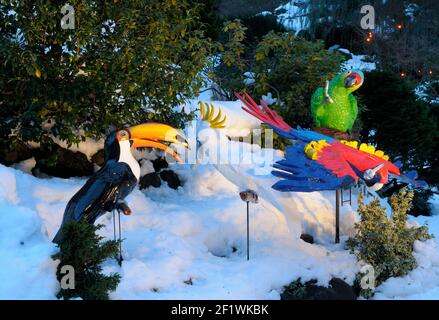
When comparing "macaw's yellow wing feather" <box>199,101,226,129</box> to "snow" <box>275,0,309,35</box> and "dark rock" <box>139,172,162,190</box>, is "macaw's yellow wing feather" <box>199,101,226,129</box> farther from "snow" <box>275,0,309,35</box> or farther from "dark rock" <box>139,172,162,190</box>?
"snow" <box>275,0,309,35</box>

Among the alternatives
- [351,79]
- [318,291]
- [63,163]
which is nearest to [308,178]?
[318,291]

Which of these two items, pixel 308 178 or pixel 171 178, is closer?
pixel 308 178

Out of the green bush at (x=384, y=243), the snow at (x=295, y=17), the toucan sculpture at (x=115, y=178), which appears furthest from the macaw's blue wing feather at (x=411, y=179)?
the snow at (x=295, y=17)

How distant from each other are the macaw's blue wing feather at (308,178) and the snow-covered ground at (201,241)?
0.75m

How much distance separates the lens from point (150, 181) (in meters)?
8.07

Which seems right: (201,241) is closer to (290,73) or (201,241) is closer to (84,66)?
(84,66)

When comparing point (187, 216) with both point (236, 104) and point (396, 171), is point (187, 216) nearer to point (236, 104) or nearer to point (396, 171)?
point (396, 171)

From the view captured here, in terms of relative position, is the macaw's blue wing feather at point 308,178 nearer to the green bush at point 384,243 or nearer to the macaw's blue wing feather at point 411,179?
the green bush at point 384,243

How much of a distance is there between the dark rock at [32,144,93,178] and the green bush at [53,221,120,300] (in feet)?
10.7

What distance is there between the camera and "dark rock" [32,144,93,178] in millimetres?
7727

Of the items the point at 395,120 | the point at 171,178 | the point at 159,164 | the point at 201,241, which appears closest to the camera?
the point at 201,241

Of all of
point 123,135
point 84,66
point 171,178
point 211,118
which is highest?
point 84,66

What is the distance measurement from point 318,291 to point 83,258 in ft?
8.20

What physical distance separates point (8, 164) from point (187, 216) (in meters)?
2.64
